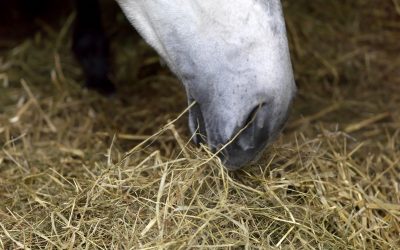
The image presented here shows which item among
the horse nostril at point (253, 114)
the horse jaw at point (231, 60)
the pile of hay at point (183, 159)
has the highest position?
the horse jaw at point (231, 60)

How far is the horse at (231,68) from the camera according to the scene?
131cm

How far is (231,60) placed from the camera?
1.34 meters

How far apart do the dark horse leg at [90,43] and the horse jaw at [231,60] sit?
3.00 ft

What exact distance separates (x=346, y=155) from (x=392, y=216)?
20 centimetres

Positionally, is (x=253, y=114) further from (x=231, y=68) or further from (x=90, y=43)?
(x=90, y=43)

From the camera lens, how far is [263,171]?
150 centimetres

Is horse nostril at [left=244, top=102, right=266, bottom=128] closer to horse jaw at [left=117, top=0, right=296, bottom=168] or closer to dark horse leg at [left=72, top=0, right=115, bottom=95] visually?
horse jaw at [left=117, top=0, right=296, bottom=168]

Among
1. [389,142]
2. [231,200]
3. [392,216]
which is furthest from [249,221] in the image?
[389,142]

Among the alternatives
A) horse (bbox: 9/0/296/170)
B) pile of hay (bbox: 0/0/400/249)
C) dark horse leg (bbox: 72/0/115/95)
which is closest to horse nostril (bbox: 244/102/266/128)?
horse (bbox: 9/0/296/170)

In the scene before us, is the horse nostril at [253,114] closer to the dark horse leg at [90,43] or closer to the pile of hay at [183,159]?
the pile of hay at [183,159]

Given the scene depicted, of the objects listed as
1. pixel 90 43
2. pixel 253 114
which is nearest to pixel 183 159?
pixel 253 114

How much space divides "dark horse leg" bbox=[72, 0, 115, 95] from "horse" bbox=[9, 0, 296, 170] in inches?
34.8

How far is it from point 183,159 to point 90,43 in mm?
1016

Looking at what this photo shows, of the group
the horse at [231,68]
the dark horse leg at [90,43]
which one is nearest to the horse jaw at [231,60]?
the horse at [231,68]
